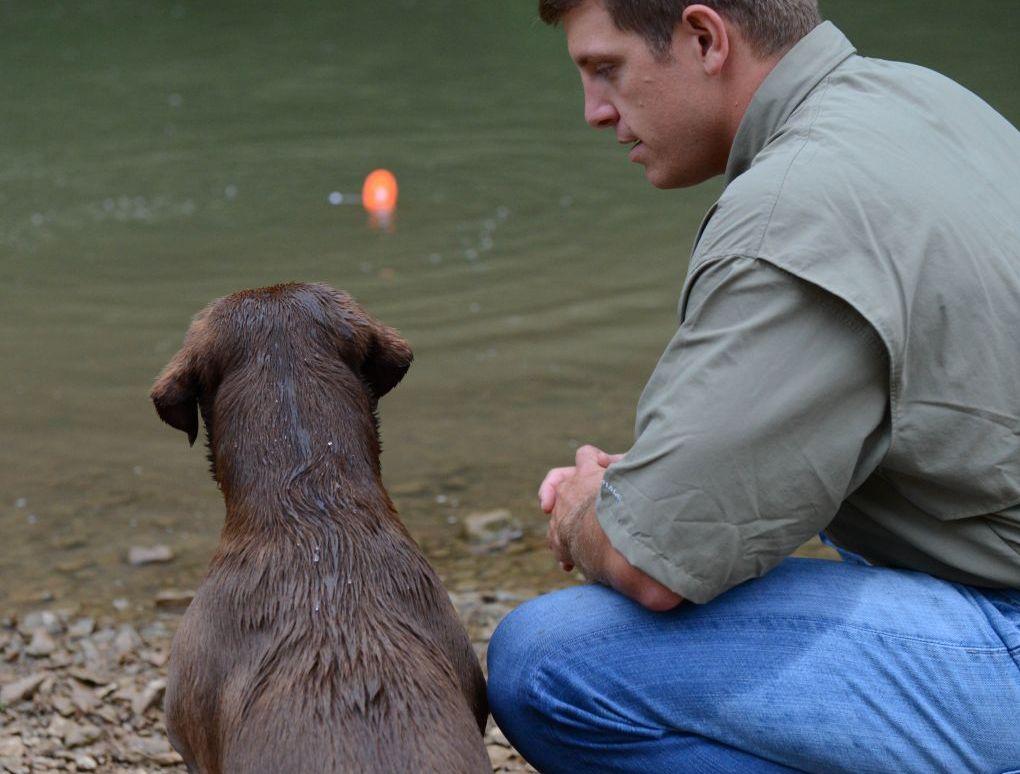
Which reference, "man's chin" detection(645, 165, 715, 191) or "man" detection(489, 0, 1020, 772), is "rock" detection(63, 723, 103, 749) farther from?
"man's chin" detection(645, 165, 715, 191)

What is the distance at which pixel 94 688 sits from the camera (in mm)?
4605

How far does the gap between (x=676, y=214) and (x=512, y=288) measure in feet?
6.61

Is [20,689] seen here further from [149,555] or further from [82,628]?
[149,555]

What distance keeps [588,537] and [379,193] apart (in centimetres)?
890

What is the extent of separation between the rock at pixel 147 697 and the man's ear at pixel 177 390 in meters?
1.48

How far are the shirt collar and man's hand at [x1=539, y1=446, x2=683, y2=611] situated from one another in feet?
2.65

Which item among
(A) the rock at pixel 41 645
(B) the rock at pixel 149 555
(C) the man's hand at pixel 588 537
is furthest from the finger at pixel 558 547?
(B) the rock at pixel 149 555

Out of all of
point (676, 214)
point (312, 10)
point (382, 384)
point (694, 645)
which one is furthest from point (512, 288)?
point (312, 10)

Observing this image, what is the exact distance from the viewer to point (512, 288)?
361 inches

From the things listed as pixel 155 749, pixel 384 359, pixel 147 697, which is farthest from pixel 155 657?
pixel 384 359

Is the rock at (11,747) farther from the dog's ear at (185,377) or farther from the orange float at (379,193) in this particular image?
the orange float at (379,193)

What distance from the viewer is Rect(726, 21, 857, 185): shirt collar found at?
2955 mm

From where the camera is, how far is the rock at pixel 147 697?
4.43 meters

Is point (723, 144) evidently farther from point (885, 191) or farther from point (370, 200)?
Answer: point (370, 200)
